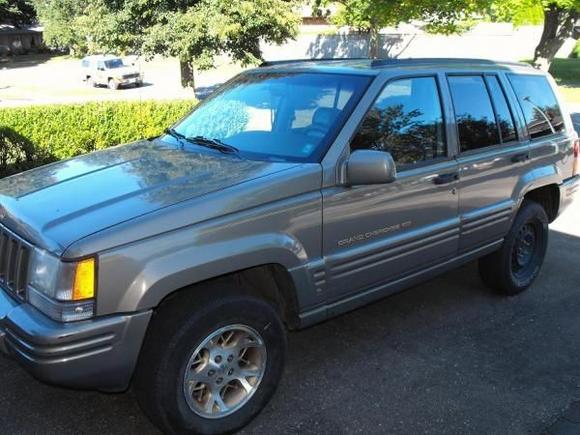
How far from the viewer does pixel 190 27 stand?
54.0 ft

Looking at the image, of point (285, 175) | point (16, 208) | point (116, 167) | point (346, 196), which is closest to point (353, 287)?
point (346, 196)

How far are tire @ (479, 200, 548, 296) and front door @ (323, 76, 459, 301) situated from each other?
0.79 metres

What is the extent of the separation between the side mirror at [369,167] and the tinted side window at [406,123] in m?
0.20

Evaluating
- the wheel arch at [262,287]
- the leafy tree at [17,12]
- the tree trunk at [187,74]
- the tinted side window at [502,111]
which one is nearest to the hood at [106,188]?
the wheel arch at [262,287]

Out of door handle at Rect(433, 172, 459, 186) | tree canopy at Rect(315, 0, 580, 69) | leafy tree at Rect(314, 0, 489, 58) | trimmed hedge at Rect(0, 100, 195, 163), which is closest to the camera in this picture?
door handle at Rect(433, 172, 459, 186)

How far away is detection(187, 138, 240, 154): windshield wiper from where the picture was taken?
3605 mm

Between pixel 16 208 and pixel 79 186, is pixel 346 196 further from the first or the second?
pixel 16 208

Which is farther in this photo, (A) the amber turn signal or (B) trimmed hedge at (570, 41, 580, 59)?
(B) trimmed hedge at (570, 41, 580, 59)

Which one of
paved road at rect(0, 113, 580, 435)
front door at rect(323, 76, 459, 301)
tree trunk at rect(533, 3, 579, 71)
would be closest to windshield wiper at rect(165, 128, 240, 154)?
front door at rect(323, 76, 459, 301)

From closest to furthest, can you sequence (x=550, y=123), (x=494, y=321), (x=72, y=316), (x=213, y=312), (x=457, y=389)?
(x=72, y=316), (x=213, y=312), (x=457, y=389), (x=494, y=321), (x=550, y=123)

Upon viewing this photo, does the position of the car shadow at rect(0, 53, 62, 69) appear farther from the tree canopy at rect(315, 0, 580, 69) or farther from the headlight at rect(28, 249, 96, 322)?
the headlight at rect(28, 249, 96, 322)

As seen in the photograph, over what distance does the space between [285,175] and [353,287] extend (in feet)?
2.77

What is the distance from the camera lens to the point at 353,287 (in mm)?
3570

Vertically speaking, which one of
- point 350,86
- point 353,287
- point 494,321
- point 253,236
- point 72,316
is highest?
point 350,86
